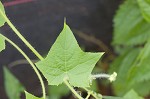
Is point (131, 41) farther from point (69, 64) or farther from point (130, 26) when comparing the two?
point (69, 64)

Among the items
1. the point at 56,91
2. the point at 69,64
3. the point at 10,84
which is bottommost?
the point at 69,64

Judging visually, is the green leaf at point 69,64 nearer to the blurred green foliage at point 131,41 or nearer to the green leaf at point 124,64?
A: the blurred green foliage at point 131,41

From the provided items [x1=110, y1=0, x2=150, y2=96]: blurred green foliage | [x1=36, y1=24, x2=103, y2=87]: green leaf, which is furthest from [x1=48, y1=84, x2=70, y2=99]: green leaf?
[x1=36, y1=24, x2=103, y2=87]: green leaf

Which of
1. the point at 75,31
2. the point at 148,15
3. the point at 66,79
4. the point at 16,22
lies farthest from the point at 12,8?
the point at 66,79

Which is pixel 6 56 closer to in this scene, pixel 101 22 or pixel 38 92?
pixel 38 92

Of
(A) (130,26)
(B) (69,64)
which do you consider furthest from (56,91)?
(B) (69,64)

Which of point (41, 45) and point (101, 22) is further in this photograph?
point (101, 22)

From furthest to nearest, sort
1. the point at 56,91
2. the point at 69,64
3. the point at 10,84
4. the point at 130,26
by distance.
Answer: the point at 56,91
the point at 130,26
the point at 10,84
the point at 69,64
